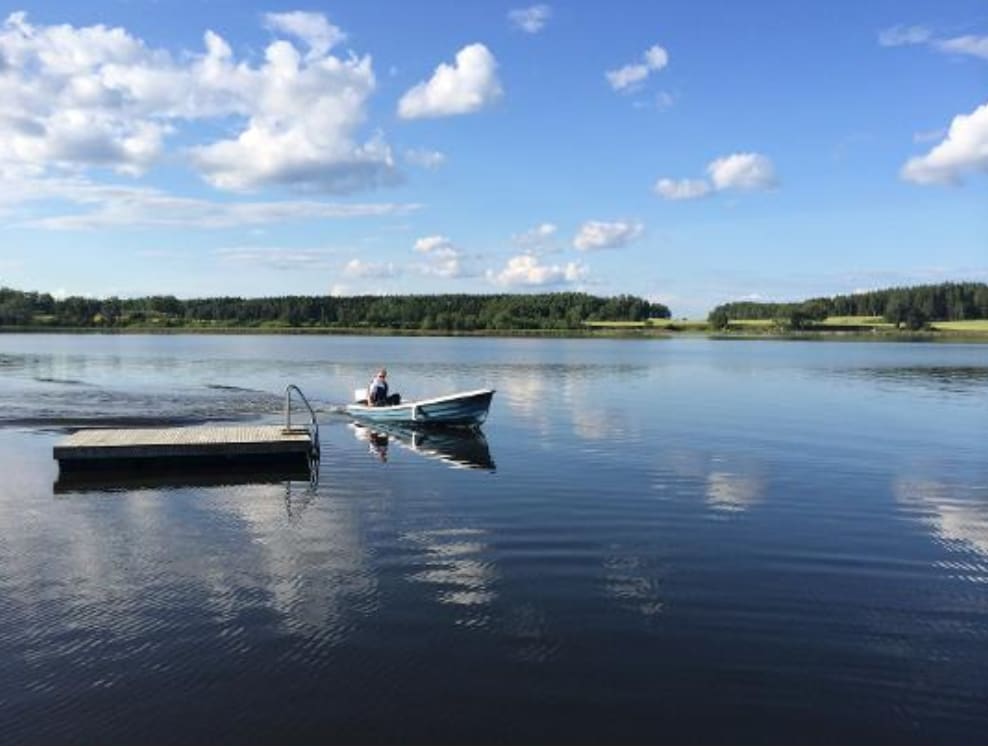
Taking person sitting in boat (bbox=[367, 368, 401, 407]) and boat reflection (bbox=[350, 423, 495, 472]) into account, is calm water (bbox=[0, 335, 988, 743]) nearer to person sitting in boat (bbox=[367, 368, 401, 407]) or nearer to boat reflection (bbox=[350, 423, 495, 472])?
boat reflection (bbox=[350, 423, 495, 472])

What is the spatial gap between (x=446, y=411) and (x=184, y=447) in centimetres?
1069

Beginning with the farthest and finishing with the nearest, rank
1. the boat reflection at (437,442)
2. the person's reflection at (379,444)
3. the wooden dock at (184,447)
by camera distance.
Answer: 1. the person's reflection at (379,444)
2. the boat reflection at (437,442)
3. the wooden dock at (184,447)

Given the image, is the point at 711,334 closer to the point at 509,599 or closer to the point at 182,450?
the point at 182,450

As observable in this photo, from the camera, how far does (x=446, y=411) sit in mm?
31516

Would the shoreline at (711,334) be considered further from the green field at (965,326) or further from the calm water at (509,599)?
the calm water at (509,599)

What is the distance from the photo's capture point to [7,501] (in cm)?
1898

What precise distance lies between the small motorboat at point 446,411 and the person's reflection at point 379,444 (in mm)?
1241

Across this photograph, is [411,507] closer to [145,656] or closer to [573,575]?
[573,575]

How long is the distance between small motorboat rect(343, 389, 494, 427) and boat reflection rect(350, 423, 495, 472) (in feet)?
0.99

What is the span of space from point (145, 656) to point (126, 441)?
568 inches

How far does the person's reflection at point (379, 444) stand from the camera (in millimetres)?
26359

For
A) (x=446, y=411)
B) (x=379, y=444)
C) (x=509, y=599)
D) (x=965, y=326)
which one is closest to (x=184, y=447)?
(x=379, y=444)

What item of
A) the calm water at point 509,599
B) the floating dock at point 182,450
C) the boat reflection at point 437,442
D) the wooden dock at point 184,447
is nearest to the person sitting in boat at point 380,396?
the boat reflection at point 437,442

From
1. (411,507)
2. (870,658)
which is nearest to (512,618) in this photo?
(870,658)
